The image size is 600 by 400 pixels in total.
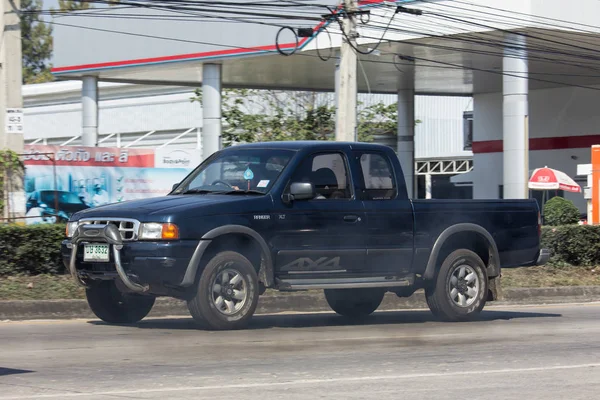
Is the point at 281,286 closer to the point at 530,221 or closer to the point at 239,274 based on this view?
the point at 239,274

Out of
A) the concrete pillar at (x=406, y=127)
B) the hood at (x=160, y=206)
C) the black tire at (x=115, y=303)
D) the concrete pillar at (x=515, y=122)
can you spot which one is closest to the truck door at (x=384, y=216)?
the hood at (x=160, y=206)

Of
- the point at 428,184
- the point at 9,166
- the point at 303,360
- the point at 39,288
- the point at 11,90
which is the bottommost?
the point at 303,360

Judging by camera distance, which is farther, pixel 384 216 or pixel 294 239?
pixel 384 216

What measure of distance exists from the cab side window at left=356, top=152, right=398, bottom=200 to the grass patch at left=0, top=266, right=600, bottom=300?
3.08m

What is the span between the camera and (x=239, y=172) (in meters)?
11.3

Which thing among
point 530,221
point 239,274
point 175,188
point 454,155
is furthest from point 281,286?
point 454,155

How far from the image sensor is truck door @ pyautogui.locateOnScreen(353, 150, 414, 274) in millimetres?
11445

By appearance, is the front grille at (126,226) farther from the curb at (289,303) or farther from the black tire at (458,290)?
the black tire at (458,290)

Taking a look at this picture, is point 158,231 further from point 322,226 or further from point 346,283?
point 346,283

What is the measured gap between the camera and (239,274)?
1052 centimetres

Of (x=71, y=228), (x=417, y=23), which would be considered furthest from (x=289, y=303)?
(x=417, y=23)

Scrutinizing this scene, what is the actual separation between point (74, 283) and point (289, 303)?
2.92 metres

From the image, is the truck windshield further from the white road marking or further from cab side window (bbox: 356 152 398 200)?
the white road marking

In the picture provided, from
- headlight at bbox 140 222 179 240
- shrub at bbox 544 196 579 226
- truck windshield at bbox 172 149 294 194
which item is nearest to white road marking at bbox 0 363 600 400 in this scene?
headlight at bbox 140 222 179 240
